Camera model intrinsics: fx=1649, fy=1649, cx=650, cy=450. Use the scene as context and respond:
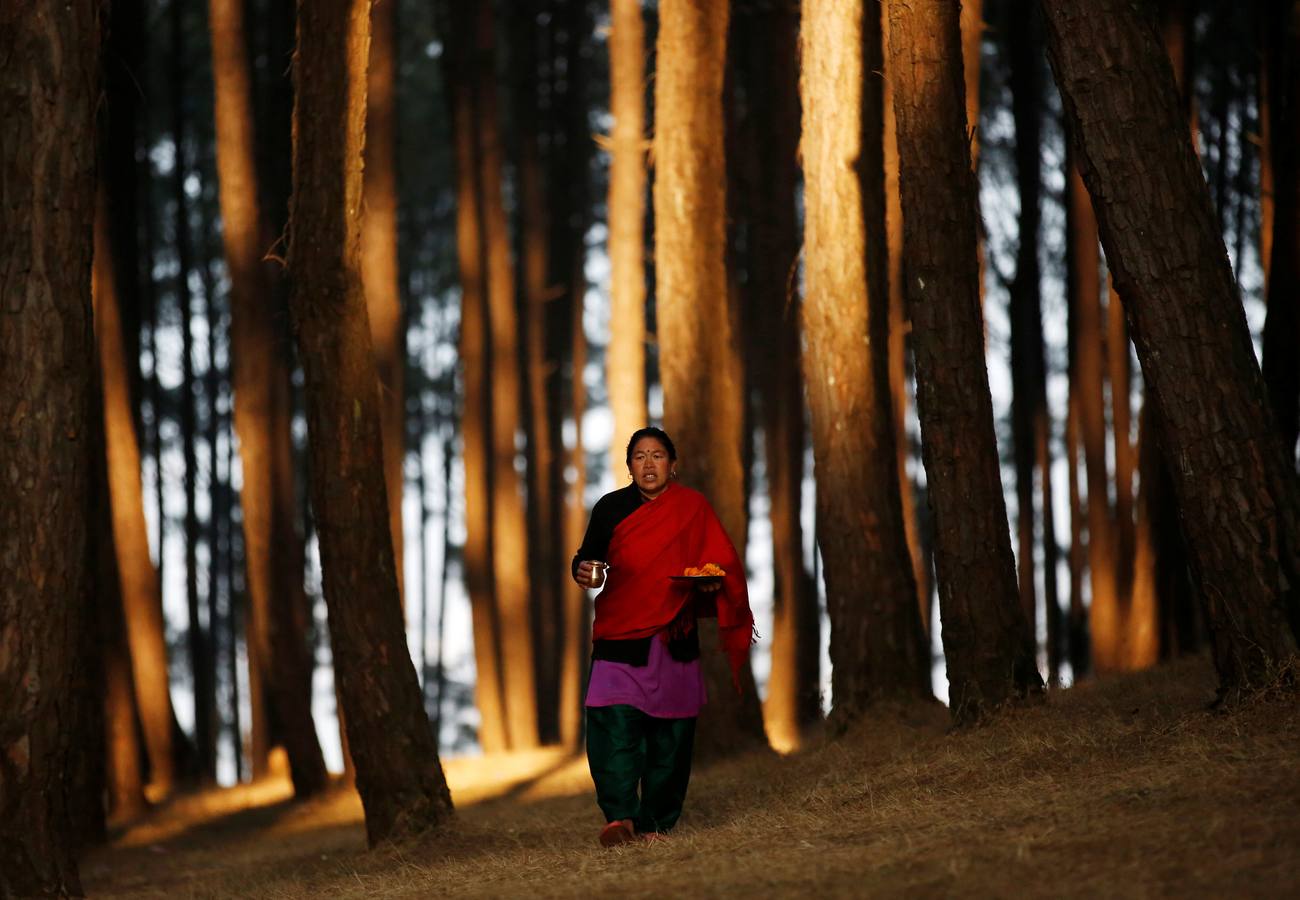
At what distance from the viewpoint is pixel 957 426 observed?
381 inches

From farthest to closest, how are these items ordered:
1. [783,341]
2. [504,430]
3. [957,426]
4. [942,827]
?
[504,430], [783,341], [957,426], [942,827]

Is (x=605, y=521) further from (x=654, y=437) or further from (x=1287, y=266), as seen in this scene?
(x=1287, y=266)

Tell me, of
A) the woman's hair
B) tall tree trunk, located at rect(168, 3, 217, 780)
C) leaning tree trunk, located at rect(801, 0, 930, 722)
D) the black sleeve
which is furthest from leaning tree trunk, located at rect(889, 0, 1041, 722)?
tall tree trunk, located at rect(168, 3, 217, 780)

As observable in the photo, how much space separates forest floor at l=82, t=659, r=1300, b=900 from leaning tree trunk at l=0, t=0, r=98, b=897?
4.57 feet

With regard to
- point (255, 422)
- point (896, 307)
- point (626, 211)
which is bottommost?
point (255, 422)

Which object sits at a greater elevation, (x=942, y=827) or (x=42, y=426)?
(x=42, y=426)

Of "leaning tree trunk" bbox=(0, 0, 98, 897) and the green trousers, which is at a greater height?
"leaning tree trunk" bbox=(0, 0, 98, 897)

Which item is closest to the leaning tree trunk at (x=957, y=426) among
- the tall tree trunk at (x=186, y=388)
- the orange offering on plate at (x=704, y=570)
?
the orange offering on plate at (x=704, y=570)

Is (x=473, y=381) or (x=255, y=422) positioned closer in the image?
(x=255, y=422)

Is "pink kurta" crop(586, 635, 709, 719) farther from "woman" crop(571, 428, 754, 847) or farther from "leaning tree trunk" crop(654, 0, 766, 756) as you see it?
"leaning tree trunk" crop(654, 0, 766, 756)

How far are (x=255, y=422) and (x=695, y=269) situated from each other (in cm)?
571

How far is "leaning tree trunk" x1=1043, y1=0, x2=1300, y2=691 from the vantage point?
7863mm

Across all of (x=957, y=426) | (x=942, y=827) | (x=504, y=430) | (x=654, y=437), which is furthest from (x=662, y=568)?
(x=504, y=430)

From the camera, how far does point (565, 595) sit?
24.3m
